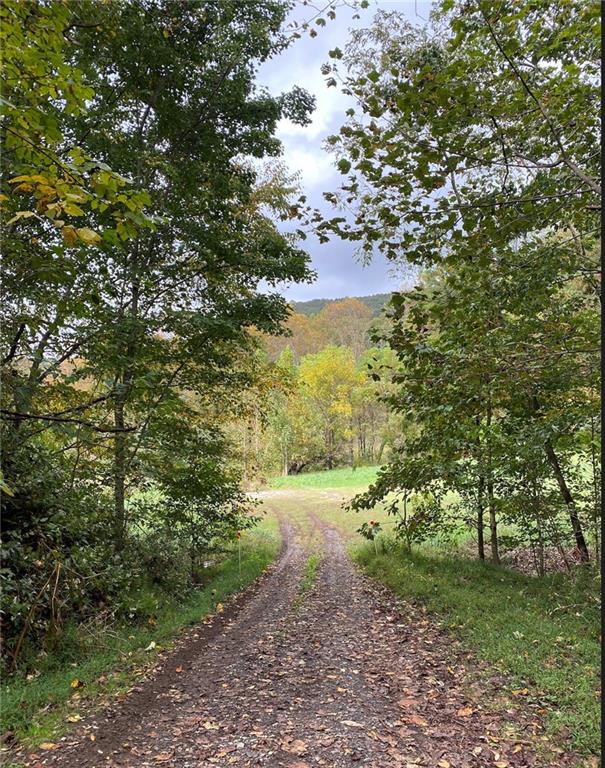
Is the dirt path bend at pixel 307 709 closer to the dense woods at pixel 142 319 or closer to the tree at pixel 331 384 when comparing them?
the dense woods at pixel 142 319

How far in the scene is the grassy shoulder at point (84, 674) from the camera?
4.35 metres

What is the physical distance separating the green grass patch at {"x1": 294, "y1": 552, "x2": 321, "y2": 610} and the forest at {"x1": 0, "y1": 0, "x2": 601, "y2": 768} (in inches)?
6.5

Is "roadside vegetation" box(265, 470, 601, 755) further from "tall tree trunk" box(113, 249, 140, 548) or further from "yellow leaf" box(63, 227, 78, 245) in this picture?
"tall tree trunk" box(113, 249, 140, 548)

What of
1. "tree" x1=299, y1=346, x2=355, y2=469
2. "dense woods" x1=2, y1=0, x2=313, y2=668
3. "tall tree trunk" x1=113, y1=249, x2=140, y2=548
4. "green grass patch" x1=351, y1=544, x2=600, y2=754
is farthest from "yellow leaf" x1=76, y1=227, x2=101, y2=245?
"tree" x1=299, y1=346, x2=355, y2=469

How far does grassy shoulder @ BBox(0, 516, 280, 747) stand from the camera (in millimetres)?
4352

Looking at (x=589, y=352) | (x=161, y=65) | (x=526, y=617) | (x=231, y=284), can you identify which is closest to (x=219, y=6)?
(x=161, y=65)

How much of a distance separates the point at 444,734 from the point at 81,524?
4.81 meters

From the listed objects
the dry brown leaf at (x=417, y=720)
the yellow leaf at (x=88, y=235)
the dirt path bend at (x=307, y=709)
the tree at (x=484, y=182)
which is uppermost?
the tree at (x=484, y=182)

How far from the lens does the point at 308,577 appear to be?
10969 mm

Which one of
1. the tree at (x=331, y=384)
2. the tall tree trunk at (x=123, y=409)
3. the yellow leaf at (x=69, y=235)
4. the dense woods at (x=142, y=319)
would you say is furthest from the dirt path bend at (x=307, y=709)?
the tree at (x=331, y=384)

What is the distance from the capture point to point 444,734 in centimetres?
414

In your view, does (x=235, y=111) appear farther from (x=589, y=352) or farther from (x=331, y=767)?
(x=331, y=767)

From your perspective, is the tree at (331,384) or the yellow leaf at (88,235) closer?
the yellow leaf at (88,235)

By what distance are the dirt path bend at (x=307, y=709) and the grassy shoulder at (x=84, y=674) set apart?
27cm
